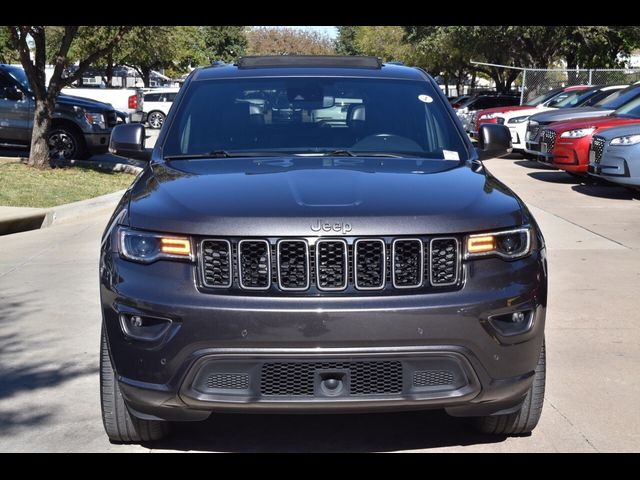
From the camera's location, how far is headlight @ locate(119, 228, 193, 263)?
13.0 ft

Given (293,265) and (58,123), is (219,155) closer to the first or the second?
(293,265)

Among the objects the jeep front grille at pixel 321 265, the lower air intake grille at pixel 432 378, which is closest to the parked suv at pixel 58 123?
the jeep front grille at pixel 321 265

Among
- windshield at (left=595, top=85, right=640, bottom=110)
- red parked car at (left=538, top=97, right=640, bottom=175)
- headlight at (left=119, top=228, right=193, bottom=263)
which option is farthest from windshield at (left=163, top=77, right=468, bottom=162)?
windshield at (left=595, top=85, right=640, bottom=110)

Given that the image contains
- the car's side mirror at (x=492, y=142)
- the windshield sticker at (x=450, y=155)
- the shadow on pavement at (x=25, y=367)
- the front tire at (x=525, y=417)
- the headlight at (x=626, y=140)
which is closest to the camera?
the front tire at (x=525, y=417)

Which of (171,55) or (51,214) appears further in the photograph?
(171,55)

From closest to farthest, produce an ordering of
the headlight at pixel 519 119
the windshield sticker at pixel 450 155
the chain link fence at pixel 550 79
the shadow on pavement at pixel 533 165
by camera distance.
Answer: the windshield sticker at pixel 450 155
the shadow on pavement at pixel 533 165
the headlight at pixel 519 119
the chain link fence at pixel 550 79

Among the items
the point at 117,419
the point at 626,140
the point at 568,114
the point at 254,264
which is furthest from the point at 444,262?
the point at 568,114

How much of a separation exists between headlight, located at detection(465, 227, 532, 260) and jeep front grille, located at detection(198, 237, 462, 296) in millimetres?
155

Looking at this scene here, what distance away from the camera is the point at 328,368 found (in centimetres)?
390

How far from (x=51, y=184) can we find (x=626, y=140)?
28.3 feet

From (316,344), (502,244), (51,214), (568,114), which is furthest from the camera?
(568,114)

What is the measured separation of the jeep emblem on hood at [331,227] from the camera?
3.90 metres

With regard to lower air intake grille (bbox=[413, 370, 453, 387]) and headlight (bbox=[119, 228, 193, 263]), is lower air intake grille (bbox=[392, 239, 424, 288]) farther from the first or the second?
headlight (bbox=[119, 228, 193, 263])

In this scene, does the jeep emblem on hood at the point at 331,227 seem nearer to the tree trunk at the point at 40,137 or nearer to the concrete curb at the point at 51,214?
the concrete curb at the point at 51,214
